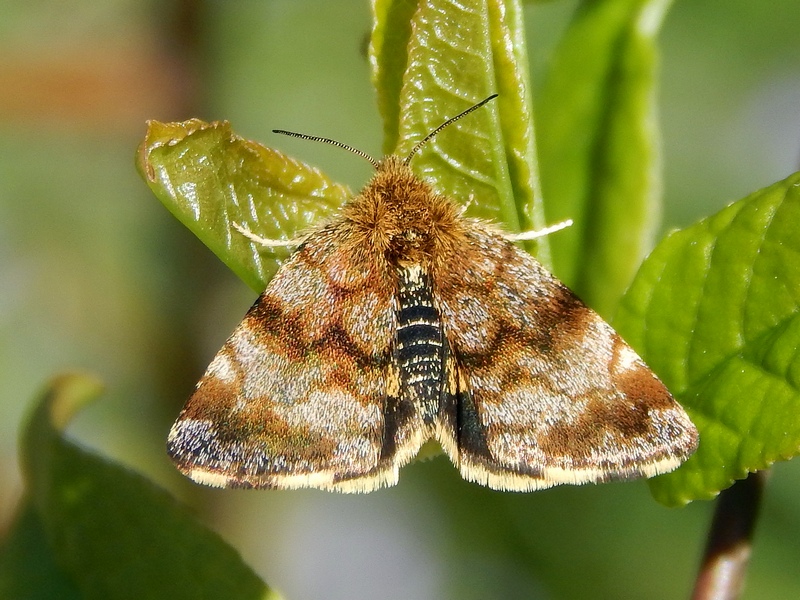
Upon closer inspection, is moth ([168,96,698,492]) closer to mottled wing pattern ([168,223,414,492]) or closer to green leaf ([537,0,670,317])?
mottled wing pattern ([168,223,414,492])

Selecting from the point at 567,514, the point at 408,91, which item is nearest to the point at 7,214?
the point at 567,514

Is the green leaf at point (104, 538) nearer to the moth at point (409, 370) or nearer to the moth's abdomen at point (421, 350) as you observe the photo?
the moth at point (409, 370)

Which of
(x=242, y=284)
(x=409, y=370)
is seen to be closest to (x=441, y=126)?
(x=409, y=370)

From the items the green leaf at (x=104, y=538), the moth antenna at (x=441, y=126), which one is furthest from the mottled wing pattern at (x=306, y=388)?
the moth antenna at (x=441, y=126)

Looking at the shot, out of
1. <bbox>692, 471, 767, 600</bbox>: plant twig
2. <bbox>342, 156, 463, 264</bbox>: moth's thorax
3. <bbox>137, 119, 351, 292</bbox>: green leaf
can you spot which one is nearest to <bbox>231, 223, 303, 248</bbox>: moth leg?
<bbox>137, 119, 351, 292</bbox>: green leaf

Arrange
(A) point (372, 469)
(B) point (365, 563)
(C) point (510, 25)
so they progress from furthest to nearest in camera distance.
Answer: (B) point (365, 563) < (A) point (372, 469) < (C) point (510, 25)

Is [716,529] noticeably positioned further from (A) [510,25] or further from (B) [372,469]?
(A) [510,25]

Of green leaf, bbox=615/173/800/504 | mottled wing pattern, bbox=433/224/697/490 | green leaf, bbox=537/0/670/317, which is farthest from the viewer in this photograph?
green leaf, bbox=537/0/670/317
